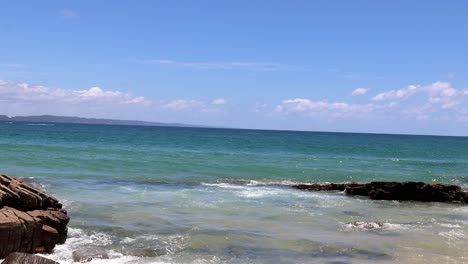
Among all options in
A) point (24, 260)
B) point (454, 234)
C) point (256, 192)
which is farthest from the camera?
point (256, 192)

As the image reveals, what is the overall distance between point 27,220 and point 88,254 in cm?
209

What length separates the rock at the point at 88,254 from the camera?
15.9m

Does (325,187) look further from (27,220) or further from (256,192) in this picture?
(27,220)

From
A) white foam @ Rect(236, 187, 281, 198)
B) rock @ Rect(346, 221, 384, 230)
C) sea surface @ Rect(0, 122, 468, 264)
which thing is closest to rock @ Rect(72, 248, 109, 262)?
sea surface @ Rect(0, 122, 468, 264)

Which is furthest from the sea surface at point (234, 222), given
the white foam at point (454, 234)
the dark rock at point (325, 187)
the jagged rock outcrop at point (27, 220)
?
the dark rock at point (325, 187)

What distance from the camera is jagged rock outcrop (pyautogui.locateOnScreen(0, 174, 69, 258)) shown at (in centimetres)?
1555

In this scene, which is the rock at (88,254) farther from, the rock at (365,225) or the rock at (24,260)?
the rock at (365,225)

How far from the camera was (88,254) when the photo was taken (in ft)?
53.1

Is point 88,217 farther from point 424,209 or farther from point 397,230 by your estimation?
point 424,209

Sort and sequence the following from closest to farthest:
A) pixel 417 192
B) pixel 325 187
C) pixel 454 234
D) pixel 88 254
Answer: pixel 88 254 < pixel 454 234 < pixel 417 192 < pixel 325 187

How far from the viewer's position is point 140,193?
31203 mm

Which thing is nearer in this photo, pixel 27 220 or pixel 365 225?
pixel 27 220

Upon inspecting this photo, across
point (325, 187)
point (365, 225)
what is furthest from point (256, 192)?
point (365, 225)

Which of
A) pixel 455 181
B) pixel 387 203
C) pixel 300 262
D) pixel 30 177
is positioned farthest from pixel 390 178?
pixel 300 262
